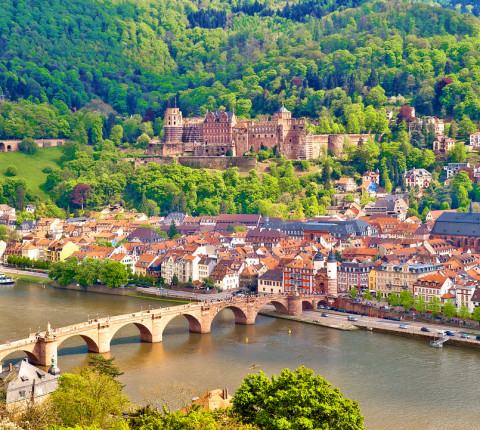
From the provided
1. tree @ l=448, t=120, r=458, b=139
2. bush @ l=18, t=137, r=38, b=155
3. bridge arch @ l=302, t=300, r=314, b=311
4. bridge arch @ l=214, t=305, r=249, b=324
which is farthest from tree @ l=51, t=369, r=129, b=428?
bush @ l=18, t=137, r=38, b=155

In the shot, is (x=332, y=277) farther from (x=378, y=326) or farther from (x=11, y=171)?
(x=11, y=171)

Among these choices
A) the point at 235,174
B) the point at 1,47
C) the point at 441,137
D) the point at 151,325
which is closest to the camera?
the point at 151,325

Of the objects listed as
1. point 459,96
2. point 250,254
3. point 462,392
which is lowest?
point 462,392

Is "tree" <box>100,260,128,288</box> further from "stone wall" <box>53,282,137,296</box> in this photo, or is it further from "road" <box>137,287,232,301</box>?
"road" <box>137,287,232,301</box>

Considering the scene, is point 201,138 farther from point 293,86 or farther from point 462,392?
point 462,392

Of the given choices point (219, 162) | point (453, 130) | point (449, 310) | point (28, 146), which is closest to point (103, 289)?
point (449, 310)

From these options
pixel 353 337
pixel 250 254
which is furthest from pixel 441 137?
pixel 353 337
